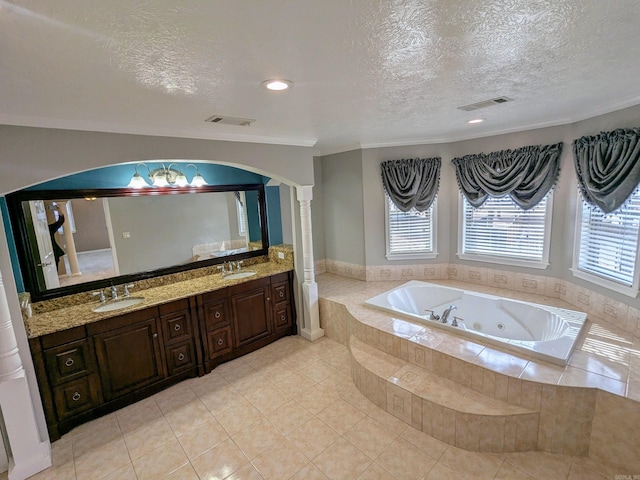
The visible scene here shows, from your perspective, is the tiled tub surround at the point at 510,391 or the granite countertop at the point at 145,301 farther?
the granite countertop at the point at 145,301

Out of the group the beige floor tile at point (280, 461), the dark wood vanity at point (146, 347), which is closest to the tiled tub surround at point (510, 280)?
the dark wood vanity at point (146, 347)

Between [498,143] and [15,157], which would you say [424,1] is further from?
[498,143]

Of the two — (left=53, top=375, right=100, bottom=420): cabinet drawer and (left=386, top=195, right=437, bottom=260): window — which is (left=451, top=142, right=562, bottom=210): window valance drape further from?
(left=53, top=375, right=100, bottom=420): cabinet drawer

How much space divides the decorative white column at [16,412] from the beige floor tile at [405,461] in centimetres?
247

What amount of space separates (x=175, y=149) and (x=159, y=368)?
211cm

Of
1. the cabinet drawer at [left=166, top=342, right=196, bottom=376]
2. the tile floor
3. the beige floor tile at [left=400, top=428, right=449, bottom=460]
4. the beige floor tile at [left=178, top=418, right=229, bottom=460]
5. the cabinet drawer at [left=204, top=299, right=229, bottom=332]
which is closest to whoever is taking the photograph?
the tile floor

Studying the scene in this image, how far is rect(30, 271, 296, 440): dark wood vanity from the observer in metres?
2.47

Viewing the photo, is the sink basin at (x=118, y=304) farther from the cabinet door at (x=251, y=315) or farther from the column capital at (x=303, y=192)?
the column capital at (x=303, y=192)

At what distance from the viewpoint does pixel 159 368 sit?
9.84 feet

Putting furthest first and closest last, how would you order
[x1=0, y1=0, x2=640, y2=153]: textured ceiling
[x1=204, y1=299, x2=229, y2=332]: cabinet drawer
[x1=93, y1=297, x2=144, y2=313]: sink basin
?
[x1=204, y1=299, x2=229, y2=332]: cabinet drawer
[x1=93, y1=297, x2=144, y2=313]: sink basin
[x1=0, y1=0, x2=640, y2=153]: textured ceiling

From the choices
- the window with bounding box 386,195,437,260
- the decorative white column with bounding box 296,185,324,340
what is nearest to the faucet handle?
the decorative white column with bounding box 296,185,324,340

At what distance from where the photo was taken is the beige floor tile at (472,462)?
79.5 inches

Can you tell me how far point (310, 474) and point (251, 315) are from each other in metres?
1.88

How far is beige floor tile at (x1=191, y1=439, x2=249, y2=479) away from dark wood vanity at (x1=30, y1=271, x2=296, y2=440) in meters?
1.07
